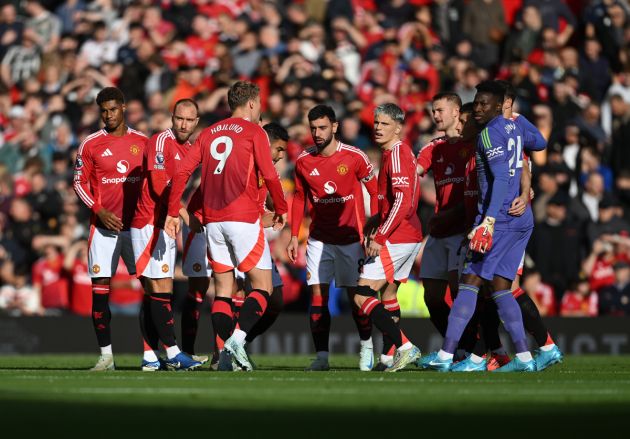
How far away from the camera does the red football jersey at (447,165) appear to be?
508 inches

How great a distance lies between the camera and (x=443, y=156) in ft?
42.8

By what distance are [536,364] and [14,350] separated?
30.2 feet

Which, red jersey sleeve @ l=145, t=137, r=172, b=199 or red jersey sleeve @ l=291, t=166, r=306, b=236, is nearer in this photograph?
red jersey sleeve @ l=145, t=137, r=172, b=199

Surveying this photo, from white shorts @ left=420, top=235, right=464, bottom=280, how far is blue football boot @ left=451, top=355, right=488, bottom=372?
1.08m

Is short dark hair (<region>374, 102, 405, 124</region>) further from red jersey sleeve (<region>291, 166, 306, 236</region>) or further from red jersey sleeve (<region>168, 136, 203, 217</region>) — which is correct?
red jersey sleeve (<region>168, 136, 203, 217</region>)

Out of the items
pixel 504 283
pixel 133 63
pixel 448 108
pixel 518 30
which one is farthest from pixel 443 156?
pixel 133 63

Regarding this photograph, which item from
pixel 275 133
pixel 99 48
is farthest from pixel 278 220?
pixel 99 48

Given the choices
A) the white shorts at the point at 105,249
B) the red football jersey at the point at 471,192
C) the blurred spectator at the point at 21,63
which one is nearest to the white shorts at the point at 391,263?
the red football jersey at the point at 471,192

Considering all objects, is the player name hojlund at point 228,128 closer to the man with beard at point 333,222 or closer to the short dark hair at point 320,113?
the short dark hair at point 320,113

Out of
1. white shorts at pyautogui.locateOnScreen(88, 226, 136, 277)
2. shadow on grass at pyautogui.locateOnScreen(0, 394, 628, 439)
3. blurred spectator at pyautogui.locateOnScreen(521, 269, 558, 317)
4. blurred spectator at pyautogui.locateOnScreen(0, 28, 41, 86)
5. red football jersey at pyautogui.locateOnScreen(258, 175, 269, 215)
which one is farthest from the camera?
blurred spectator at pyautogui.locateOnScreen(0, 28, 41, 86)

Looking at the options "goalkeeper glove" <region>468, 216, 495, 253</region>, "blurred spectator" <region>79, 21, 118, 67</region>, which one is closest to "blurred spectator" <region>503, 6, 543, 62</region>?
"blurred spectator" <region>79, 21, 118, 67</region>

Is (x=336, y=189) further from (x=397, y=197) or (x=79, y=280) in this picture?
(x=79, y=280)

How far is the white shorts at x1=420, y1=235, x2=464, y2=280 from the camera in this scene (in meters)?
12.9

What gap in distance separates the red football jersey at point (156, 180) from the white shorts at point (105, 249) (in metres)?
0.24
